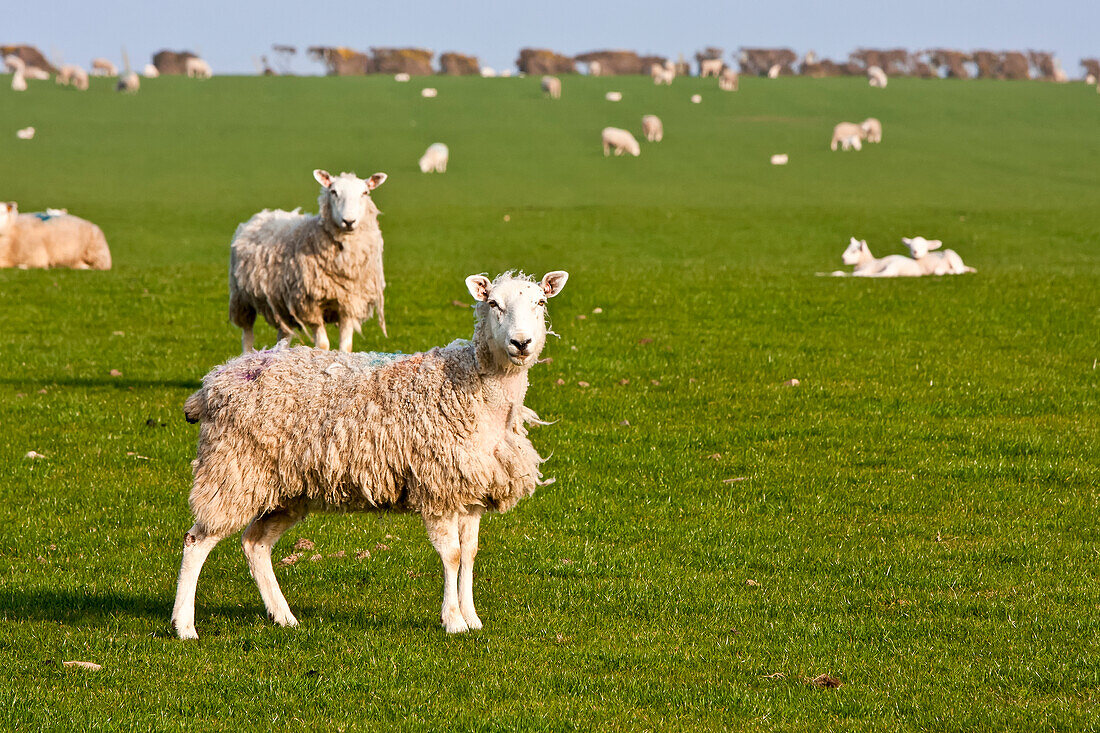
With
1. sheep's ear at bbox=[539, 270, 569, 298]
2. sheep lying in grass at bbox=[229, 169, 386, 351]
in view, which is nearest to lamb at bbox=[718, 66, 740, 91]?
sheep lying in grass at bbox=[229, 169, 386, 351]

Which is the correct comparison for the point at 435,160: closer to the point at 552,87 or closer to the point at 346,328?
the point at 552,87

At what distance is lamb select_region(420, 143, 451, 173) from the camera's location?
5144 centimetres

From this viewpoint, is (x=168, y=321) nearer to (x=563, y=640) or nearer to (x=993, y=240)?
(x=563, y=640)

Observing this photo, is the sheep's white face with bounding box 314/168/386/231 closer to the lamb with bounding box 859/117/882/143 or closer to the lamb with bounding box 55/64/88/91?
the lamb with bounding box 859/117/882/143

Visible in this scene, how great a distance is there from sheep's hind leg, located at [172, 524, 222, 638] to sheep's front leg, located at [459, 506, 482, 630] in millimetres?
1389

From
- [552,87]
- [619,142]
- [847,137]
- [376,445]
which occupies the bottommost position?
[376,445]

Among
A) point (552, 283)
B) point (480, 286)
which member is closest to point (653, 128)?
point (552, 283)

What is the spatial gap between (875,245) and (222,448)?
95.7 feet

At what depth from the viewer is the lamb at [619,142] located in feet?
188

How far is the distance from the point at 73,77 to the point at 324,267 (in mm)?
68837

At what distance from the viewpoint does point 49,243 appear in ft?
80.5

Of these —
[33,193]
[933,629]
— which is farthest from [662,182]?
[933,629]

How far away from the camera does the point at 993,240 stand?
3447cm

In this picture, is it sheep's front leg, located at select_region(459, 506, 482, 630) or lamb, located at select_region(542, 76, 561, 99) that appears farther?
lamb, located at select_region(542, 76, 561, 99)
